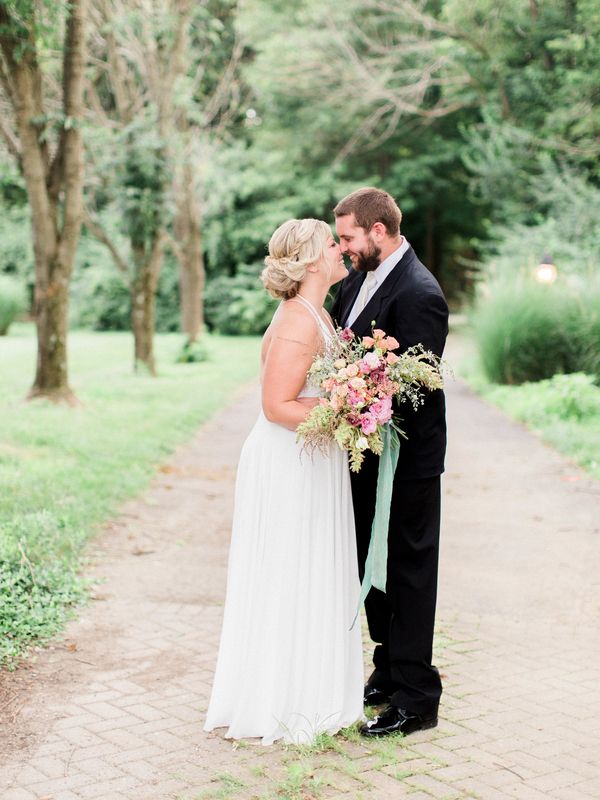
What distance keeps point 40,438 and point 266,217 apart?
994 inches

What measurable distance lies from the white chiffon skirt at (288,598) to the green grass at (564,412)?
21.3ft

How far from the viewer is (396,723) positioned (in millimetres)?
4156

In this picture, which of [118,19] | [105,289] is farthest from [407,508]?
[105,289]

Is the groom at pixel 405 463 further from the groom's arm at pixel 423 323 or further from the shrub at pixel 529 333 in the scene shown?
the shrub at pixel 529 333

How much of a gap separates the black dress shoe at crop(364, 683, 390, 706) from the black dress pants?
27 cm

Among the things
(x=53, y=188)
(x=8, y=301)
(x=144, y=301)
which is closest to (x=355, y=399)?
(x=53, y=188)

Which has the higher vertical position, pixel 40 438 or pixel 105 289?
pixel 105 289

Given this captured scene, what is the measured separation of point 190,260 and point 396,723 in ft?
76.0

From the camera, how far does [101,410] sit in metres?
13.3

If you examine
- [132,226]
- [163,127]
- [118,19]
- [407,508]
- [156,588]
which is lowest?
Answer: [156,588]

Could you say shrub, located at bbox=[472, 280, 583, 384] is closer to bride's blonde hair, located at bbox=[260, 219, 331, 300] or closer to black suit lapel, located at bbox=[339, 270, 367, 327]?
black suit lapel, located at bbox=[339, 270, 367, 327]

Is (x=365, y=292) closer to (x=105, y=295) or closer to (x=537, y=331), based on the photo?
(x=537, y=331)

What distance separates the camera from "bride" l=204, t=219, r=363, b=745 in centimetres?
405

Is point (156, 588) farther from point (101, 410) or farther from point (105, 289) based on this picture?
point (105, 289)
